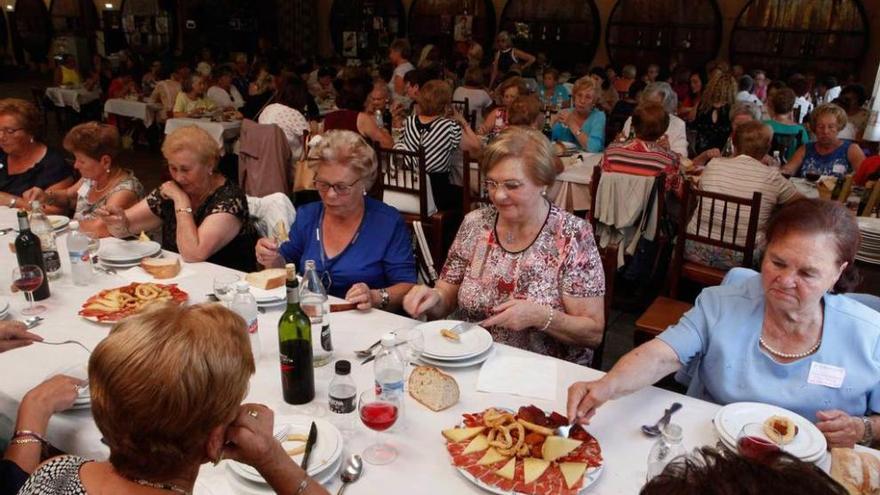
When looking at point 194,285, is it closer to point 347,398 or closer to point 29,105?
point 347,398

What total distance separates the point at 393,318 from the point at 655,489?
1459mm

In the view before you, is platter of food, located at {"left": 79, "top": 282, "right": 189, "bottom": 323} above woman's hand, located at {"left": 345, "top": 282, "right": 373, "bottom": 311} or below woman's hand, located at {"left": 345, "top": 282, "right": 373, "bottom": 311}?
below

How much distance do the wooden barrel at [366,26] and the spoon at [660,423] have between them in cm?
1288

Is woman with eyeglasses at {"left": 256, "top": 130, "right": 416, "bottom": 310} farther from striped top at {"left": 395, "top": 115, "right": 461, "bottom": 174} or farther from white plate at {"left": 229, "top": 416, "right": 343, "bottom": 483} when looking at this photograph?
striped top at {"left": 395, "top": 115, "right": 461, "bottom": 174}

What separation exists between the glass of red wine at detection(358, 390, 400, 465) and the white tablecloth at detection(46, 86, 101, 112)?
1008 centimetres

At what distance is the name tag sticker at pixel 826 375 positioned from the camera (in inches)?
66.5

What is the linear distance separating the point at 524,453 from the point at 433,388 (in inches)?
13.7

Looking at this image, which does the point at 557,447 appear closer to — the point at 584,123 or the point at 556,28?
the point at 584,123

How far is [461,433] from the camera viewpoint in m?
1.55

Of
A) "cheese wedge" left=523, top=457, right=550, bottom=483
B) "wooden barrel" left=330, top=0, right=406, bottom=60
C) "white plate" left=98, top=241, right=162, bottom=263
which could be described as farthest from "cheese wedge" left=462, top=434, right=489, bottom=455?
"wooden barrel" left=330, top=0, right=406, bottom=60

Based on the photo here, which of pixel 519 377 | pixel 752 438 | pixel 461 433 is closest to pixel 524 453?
pixel 461 433

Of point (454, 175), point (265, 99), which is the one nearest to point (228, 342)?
point (454, 175)

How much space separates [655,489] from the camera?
85cm

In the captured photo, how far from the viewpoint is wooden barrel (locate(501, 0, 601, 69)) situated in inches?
457
